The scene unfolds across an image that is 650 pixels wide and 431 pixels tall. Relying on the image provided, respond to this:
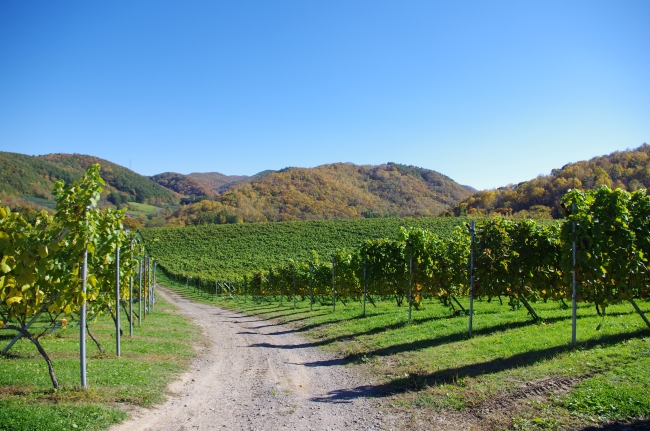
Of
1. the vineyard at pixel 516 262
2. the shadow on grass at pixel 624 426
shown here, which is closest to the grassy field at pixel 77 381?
the shadow on grass at pixel 624 426

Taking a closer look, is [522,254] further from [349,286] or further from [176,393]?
[349,286]

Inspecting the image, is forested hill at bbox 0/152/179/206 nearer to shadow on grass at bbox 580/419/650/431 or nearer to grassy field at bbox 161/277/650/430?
grassy field at bbox 161/277/650/430

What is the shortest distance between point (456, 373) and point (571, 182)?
222 ft

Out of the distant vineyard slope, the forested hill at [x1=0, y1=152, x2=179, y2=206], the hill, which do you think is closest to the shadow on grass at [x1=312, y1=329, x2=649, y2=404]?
the distant vineyard slope

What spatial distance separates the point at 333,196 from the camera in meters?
126

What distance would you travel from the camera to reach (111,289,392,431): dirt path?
5492mm

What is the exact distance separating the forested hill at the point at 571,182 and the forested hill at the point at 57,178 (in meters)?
62.4

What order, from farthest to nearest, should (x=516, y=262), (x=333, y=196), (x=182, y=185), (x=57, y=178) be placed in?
(x=182, y=185) < (x=333, y=196) < (x=57, y=178) < (x=516, y=262)

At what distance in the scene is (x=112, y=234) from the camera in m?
7.61

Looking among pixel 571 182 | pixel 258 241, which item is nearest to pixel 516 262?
pixel 258 241

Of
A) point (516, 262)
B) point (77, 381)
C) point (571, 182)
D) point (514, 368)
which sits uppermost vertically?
point (571, 182)

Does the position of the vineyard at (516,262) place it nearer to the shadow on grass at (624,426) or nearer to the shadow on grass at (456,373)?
the shadow on grass at (456,373)

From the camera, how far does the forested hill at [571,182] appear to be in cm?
5591

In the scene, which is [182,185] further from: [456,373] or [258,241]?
[456,373]
